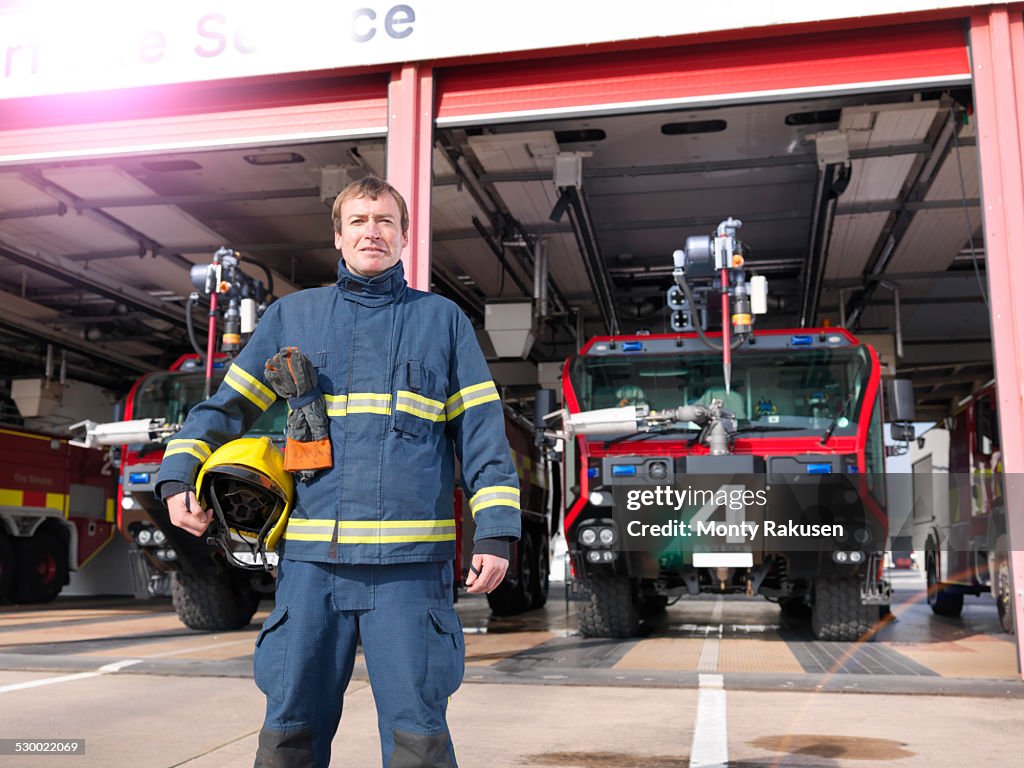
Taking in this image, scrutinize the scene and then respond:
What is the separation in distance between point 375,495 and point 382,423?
165mm

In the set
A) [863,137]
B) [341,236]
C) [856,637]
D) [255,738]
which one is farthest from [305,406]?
[863,137]

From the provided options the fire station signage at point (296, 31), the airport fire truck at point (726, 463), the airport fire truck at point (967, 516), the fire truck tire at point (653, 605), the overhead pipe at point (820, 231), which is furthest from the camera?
the fire truck tire at point (653, 605)

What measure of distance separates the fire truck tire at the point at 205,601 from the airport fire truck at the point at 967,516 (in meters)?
6.46

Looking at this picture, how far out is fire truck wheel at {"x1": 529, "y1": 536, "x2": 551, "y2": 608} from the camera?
12.3 meters

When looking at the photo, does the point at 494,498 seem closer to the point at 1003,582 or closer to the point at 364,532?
the point at 364,532

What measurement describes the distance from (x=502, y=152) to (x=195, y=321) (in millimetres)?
7743

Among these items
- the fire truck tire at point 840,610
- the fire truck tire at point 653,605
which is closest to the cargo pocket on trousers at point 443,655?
the fire truck tire at point 840,610

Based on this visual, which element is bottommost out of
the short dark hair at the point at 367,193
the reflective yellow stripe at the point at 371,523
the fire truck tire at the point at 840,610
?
the fire truck tire at the point at 840,610

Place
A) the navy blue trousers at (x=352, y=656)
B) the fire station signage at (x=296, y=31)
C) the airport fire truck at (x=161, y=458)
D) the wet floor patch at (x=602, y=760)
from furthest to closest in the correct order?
the airport fire truck at (x=161, y=458)
the fire station signage at (x=296, y=31)
the wet floor patch at (x=602, y=760)
the navy blue trousers at (x=352, y=656)

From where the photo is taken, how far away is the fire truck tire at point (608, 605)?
819 centimetres

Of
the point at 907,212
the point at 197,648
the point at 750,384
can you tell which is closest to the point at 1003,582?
the point at 750,384

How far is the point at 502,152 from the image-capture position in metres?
9.13

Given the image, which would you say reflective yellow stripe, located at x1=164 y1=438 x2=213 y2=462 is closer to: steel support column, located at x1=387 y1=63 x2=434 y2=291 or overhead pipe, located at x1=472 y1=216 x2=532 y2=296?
steel support column, located at x1=387 y1=63 x2=434 y2=291

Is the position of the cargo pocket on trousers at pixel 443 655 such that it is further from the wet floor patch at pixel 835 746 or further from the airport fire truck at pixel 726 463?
the airport fire truck at pixel 726 463
